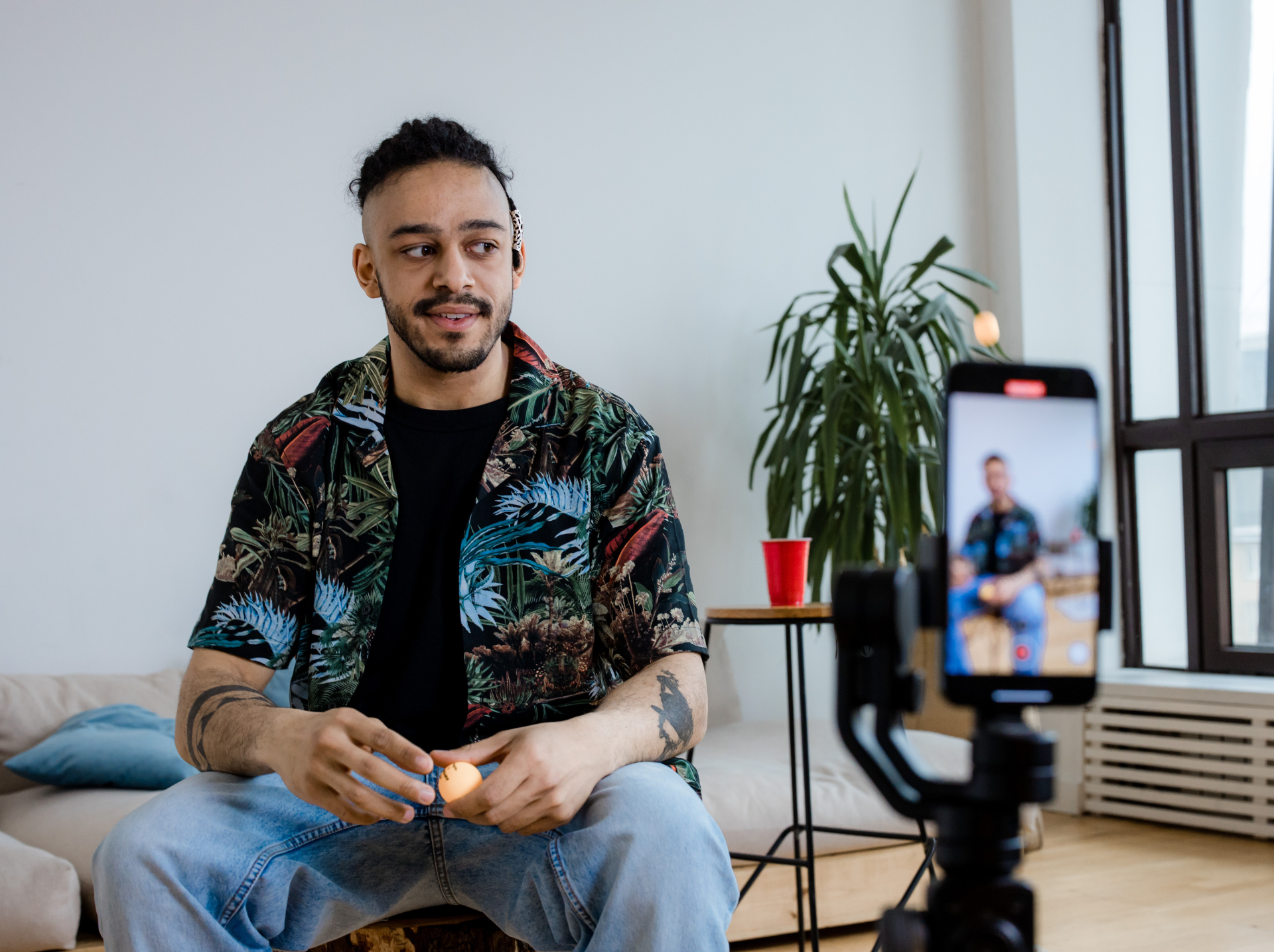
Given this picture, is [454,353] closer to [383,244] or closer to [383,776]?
[383,244]

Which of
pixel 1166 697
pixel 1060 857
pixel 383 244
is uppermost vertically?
pixel 383 244

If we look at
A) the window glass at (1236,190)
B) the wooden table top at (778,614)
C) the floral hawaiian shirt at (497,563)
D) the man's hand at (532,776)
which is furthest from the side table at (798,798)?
the window glass at (1236,190)

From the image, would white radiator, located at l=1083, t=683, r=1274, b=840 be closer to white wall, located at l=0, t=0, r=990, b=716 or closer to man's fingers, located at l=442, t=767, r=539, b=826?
white wall, located at l=0, t=0, r=990, b=716

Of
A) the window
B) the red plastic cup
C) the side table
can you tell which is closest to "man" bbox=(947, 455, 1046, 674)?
the side table

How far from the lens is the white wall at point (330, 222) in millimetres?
2455

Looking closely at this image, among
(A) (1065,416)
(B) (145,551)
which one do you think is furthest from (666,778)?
(B) (145,551)

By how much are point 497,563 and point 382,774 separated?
36 centimetres

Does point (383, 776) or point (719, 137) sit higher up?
point (719, 137)

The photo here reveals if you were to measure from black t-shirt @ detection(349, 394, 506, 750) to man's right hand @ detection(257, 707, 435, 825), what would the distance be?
9.4 inches

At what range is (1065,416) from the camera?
48cm

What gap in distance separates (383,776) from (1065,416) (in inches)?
29.3

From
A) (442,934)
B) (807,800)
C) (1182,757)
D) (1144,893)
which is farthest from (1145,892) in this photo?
(442,934)

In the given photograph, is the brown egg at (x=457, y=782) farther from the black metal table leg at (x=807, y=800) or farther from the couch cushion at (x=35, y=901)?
the couch cushion at (x=35, y=901)

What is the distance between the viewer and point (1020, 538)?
18.1 inches
